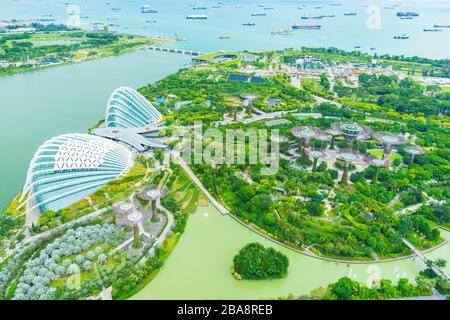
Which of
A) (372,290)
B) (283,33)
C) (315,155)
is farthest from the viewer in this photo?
(283,33)

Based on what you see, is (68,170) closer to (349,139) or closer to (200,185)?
(200,185)

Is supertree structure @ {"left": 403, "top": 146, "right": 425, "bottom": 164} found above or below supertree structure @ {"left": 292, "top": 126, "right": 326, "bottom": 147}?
below

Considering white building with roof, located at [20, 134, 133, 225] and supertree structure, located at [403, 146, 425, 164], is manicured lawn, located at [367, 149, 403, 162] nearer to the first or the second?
supertree structure, located at [403, 146, 425, 164]

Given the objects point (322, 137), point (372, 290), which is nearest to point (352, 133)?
point (322, 137)

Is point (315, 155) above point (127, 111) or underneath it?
underneath

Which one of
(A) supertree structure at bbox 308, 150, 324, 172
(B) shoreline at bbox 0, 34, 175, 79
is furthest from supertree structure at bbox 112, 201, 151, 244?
(B) shoreline at bbox 0, 34, 175, 79

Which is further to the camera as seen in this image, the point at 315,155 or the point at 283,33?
the point at 283,33

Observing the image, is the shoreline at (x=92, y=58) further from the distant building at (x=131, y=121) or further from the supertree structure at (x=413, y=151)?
the supertree structure at (x=413, y=151)

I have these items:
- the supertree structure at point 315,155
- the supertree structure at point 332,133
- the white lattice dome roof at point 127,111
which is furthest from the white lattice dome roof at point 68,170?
the supertree structure at point 332,133

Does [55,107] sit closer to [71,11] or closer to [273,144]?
[273,144]
